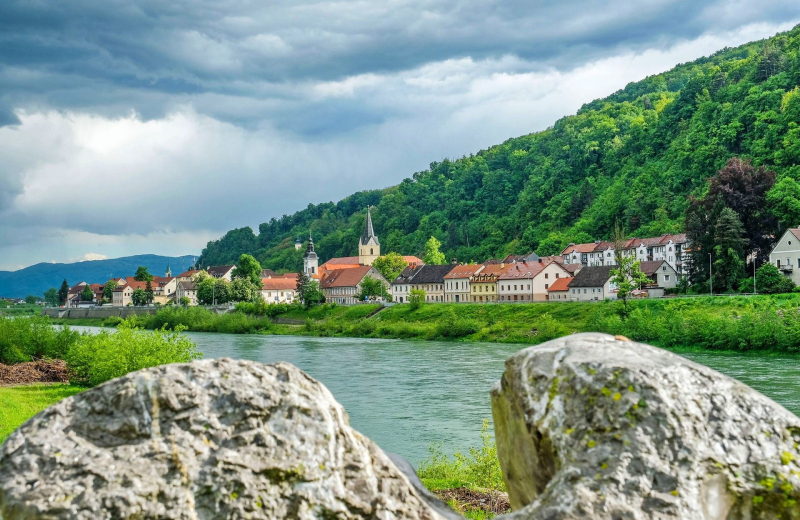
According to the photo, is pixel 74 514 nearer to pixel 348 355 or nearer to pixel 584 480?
pixel 584 480

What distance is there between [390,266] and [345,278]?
36.4 ft

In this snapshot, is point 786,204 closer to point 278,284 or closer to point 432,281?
point 432,281

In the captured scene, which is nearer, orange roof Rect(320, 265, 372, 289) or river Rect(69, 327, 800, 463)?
river Rect(69, 327, 800, 463)

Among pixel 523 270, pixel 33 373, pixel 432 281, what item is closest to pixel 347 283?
pixel 432 281

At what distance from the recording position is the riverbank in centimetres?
5691

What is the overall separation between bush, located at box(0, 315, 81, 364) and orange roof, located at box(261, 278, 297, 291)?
136 m

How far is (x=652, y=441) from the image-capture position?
18.3 ft

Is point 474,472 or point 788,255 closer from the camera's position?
point 474,472

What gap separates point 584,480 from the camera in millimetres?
5551

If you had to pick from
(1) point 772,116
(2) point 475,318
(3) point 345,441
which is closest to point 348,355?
(2) point 475,318

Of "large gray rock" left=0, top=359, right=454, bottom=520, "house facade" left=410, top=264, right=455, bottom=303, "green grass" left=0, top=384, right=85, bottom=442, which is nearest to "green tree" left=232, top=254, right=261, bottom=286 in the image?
"house facade" left=410, top=264, right=455, bottom=303

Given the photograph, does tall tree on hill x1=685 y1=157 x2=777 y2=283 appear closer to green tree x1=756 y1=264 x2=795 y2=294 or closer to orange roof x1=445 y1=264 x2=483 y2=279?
green tree x1=756 y1=264 x2=795 y2=294

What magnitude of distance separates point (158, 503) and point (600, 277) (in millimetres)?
95346

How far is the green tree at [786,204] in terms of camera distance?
94.2m
